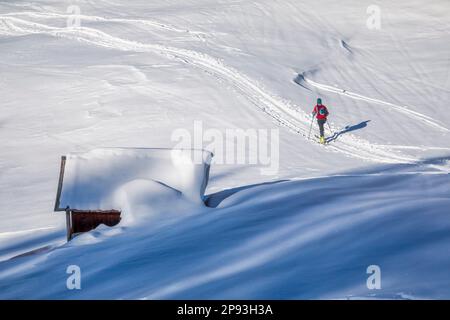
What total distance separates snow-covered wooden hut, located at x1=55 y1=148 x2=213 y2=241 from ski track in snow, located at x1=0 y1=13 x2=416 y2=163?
593 cm

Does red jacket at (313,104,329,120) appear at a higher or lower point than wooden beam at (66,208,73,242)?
higher

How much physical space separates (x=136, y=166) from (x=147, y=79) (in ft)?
31.0

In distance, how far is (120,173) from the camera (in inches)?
439

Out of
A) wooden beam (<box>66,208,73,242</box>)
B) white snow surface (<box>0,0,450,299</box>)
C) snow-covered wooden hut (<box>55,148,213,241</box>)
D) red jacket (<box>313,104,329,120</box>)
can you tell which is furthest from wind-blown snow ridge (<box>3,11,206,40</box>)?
wooden beam (<box>66,208,73,242</box>)

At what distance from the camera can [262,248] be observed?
384 inches

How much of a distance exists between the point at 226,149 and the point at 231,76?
4707 millimetres

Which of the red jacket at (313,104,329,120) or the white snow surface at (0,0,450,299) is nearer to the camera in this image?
the white snow surface at (0,0,450,299)

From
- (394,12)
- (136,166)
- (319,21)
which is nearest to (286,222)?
(136,166)

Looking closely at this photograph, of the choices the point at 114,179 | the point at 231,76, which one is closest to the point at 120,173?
the point at 114,179

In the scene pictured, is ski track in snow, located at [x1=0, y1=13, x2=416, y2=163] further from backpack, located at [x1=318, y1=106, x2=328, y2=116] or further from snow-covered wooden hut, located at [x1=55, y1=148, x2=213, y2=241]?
snow-covered wooden hut, located at [x1=55, y1=148, x2=213, y2=241]

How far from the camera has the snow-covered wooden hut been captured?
10609 mm

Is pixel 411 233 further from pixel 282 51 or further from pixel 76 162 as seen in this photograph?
pixel 282 51

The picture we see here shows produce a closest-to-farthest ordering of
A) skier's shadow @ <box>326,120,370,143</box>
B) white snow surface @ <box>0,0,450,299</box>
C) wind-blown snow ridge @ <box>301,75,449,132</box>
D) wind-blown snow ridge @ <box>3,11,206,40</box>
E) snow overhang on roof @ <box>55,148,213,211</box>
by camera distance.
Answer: white snow surface @ <box>0,0,450,299</box>, snow overhang on roof @ <box>55,148,213,211</box>, skier's shadow @ <box>326,120,370,143</box>, wind-blown snow ridge @ <box>301,75,449,132</box>, wind-blown snow ridge @ <box>3,11,206,40</box>
